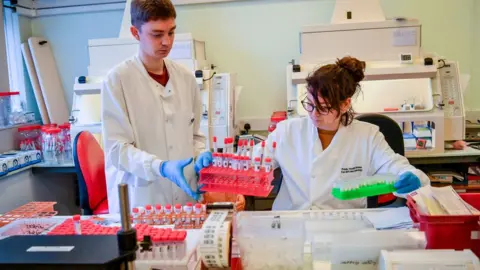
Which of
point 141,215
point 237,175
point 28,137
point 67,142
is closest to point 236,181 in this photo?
point 237,175

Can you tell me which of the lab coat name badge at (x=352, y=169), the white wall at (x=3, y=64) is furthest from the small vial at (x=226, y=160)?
the white wall at (x=3, y=64)

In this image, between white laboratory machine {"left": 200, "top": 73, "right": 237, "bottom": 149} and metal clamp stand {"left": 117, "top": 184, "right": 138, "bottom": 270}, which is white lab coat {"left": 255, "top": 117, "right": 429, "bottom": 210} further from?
white laboratory machine {"left": 200, "top": 73, "right": 237, "bottom": 149}

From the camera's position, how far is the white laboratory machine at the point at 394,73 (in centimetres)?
290

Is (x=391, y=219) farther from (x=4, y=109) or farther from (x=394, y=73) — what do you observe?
(x=4, y=109)

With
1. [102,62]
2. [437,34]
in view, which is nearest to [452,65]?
[437,34]

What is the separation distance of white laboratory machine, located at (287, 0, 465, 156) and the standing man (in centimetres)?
124

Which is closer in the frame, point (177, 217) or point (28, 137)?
point (177, 217)

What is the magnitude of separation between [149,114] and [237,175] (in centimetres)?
63

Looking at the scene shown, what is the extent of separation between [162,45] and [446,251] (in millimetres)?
1265

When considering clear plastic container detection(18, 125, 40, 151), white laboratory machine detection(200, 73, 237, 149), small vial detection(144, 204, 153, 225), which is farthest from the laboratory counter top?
clear plastic container detection(18, 125, 40, 151)

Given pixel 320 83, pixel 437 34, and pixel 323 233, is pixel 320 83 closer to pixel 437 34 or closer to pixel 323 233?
pixel 323 233

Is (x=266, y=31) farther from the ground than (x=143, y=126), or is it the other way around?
(x=266, y=31)

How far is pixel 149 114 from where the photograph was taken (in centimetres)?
186

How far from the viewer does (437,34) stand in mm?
3492
